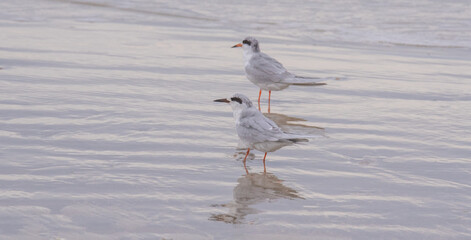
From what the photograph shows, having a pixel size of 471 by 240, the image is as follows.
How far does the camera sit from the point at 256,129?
541cm

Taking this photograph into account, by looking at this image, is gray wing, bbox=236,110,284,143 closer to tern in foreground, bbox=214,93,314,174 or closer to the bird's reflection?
tern in foreground, bbox=214,93,314,174

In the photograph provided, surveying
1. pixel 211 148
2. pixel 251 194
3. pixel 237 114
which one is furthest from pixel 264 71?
pixel 251 194

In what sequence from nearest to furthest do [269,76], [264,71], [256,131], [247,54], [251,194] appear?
1. [251,194]
2. [256,131]
3. [269,76]
4. [264,71]
5. [247,54]

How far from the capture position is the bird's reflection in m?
4.12

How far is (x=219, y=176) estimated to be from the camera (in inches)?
195

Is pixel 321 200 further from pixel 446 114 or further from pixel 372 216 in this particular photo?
pixel 446 114

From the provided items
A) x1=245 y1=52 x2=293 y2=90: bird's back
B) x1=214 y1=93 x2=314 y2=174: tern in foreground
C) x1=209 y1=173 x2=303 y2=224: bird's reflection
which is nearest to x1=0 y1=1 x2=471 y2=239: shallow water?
x1=209 y1=173 x2=303 y2=224: bird's reflection

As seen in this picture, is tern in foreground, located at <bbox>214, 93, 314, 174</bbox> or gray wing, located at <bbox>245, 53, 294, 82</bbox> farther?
gray wing, located at <bbox>245, 53, 294, 82</bbox>

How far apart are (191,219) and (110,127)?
2.35m

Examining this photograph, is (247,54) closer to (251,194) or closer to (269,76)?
(269,76)

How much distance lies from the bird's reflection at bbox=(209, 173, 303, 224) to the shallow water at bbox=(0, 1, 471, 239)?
14mm

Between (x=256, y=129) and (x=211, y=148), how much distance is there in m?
0.49

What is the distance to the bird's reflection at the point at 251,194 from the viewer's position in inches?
162

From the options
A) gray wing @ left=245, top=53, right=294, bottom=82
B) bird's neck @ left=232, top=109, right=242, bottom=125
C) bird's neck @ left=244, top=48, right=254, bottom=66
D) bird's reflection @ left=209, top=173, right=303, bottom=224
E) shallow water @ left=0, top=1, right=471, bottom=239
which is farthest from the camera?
bird's neck @ left=244, top=48, right=254, bottom=66
